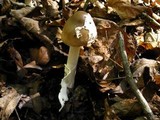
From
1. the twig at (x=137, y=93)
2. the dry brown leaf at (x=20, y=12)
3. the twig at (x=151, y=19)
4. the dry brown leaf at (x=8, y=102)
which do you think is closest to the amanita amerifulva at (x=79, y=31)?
the twig at (x=137, y=93)

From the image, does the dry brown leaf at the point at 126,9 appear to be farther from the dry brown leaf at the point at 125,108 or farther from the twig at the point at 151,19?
the dry brown leaf at the point at 125,108

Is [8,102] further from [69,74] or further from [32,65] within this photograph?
[69,74]

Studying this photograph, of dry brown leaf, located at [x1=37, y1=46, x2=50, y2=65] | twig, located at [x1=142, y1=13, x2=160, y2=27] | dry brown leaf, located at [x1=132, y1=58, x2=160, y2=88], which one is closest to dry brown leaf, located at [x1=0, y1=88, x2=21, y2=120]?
dry brown leaf, located at [x1=37, y1=46, x2=50, y2=65]

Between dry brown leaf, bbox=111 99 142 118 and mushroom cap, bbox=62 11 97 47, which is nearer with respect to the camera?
mushroom cap, bbox=62 11 97 47

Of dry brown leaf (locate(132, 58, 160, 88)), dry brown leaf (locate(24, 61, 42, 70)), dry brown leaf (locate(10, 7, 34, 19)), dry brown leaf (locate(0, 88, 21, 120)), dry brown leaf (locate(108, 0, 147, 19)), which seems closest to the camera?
dry brown leaf (locate(0, 88, 21, 120))

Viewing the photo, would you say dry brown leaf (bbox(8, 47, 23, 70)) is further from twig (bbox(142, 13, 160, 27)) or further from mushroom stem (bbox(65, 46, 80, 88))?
twig (bbox(142, 13, 160, 27))

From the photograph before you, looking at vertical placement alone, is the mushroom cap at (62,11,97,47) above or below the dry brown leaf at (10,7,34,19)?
above

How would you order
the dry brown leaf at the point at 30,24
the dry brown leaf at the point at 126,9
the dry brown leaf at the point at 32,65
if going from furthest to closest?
the dry brown leaf at the point at 126,9 < the dry brown leaf at the point at 30,24 < the dry brown leaf at the point at 32,65
